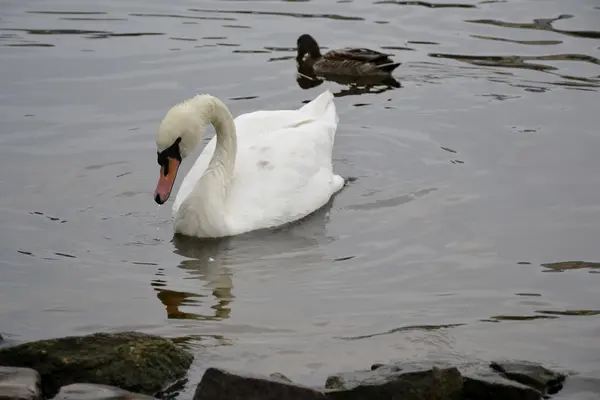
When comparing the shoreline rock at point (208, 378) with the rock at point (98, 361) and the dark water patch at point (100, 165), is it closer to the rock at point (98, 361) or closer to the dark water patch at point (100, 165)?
the rock at point (98, 361)

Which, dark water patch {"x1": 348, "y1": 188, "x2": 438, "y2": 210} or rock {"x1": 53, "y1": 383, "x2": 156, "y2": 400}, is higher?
rock {"x1": 53, "y1": 383, "x2": 156, "y2": 400}

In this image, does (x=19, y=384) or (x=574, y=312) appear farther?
(x=574, y=312)

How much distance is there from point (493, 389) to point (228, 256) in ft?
12.3

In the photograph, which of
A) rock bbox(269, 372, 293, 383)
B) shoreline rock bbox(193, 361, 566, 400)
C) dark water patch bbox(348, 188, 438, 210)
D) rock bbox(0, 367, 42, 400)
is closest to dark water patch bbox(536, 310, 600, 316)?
shoreline rock bbox(193, 361, 566, 400)

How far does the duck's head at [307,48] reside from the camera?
16.3 meters

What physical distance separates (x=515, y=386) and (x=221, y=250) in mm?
4009

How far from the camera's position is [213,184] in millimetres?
10227

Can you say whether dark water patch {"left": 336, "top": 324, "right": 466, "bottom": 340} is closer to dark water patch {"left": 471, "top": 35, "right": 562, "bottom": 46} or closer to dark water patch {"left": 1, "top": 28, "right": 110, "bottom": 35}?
dark water patch {"left": 471, "top": 35, "right": 562, "bottom": 46}

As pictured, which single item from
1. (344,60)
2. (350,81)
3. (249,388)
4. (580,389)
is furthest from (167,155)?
(350,81)

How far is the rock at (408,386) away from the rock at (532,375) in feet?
1.61

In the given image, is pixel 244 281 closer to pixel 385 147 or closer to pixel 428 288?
pixel 428 288

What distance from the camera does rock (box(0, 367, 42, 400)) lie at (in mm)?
6105

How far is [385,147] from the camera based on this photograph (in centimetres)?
1243

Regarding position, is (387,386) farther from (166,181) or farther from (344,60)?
(344,60)
